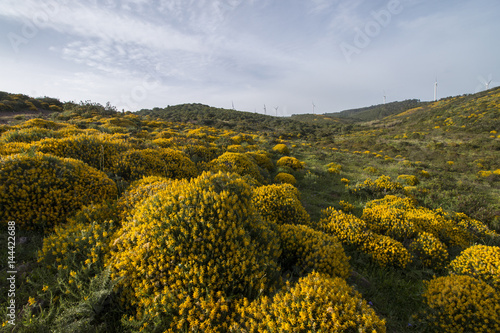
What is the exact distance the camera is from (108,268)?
273 centimetres

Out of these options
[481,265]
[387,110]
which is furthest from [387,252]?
[387,110]

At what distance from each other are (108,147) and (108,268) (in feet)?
17.3

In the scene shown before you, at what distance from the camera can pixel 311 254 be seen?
12.3 ft

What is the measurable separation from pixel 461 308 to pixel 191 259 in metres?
4.16


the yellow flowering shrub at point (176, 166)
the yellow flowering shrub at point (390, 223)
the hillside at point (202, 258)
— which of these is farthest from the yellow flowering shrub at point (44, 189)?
the yellow flowering shrub at point (390, 223)

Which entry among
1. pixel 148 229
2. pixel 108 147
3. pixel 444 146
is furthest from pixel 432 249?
pixel 444 146

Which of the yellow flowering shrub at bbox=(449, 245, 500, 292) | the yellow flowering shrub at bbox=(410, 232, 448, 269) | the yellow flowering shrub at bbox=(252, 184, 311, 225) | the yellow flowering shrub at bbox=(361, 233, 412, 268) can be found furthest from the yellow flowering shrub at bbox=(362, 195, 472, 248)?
the yellow flowering shrub at bbox=(252, 184, 311, 225)

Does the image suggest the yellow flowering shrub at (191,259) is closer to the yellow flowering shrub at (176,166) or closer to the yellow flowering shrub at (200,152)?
the yellow flowering shrub at (176,166)

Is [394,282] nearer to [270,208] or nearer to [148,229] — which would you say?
[270,208]

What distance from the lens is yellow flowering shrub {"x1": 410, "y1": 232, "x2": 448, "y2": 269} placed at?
200 inches

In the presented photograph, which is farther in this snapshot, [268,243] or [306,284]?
[268,243]

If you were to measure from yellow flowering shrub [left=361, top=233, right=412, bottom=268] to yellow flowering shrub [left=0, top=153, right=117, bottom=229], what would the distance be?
5999 mm

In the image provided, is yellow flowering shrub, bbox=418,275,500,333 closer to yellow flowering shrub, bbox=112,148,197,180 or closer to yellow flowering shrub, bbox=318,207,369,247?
yellow flowering shrub, bbox=318,207,369,247

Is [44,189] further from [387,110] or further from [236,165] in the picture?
[387,110]
